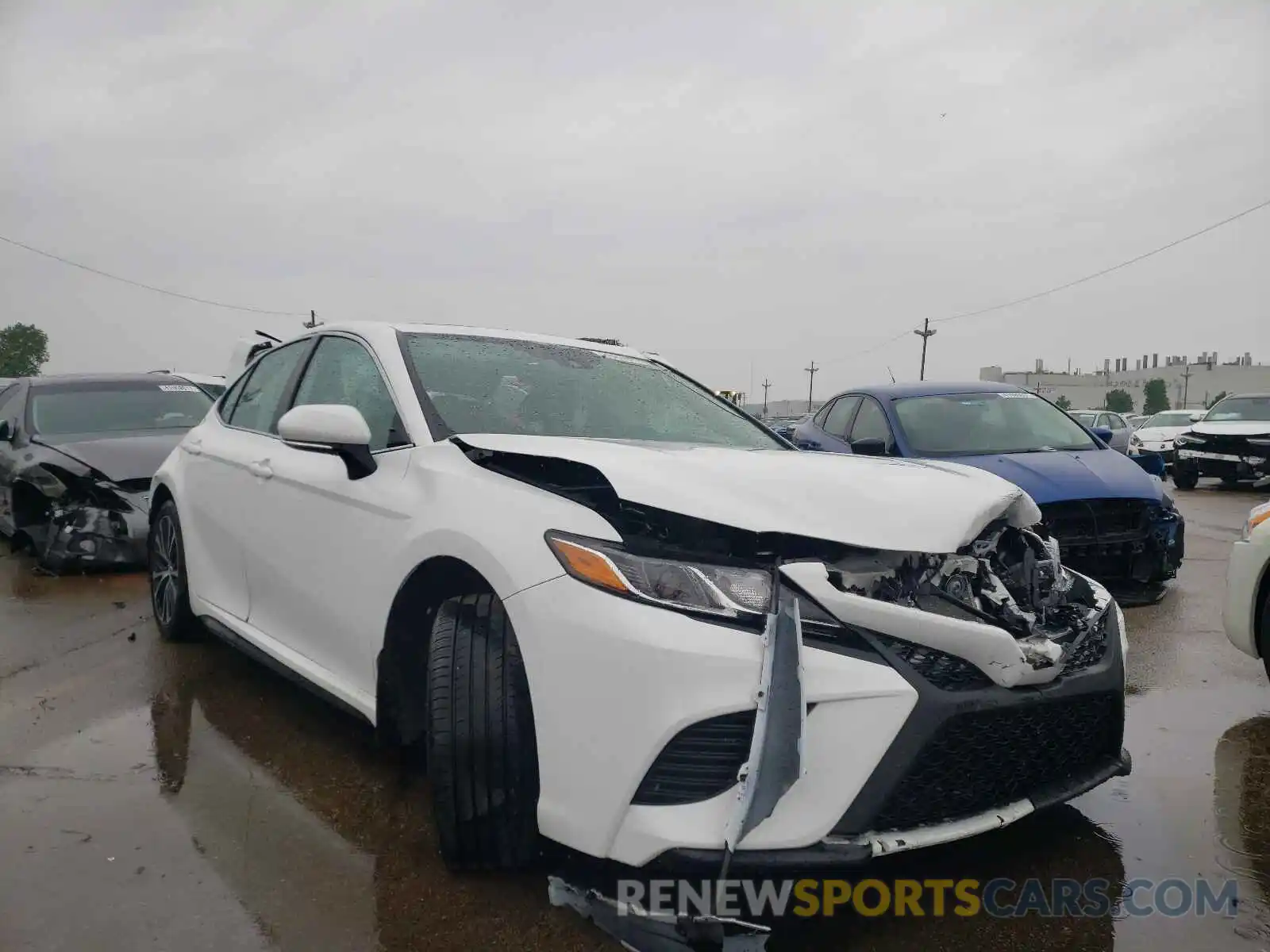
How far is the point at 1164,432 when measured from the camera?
2072cm

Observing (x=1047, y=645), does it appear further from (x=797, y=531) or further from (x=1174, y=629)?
(x=1174, y=629)

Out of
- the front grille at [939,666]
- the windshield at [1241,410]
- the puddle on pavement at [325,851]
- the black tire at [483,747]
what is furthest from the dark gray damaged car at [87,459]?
the windshield at [1241,410]

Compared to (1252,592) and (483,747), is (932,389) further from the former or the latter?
(483,747)

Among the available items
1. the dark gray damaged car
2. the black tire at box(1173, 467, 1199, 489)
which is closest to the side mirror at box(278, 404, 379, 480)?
the dark gray damaged car

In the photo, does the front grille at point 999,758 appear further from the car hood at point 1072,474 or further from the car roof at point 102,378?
the car roof at point 102,378

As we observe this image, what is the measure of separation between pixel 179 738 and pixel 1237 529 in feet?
34.1

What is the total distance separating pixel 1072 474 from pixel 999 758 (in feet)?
13.1

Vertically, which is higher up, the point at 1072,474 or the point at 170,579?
the point at 1072,474

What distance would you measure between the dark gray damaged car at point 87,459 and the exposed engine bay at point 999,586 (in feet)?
16.8

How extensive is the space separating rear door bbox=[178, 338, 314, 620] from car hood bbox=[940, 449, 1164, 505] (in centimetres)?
387

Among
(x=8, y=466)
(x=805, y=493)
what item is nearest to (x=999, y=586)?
(x=805, y=493)

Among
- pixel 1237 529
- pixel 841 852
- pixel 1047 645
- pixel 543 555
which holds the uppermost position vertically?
pixel 543 555

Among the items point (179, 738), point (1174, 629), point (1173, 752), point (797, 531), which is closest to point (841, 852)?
point (797, 531)

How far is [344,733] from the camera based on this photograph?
3.44 m
